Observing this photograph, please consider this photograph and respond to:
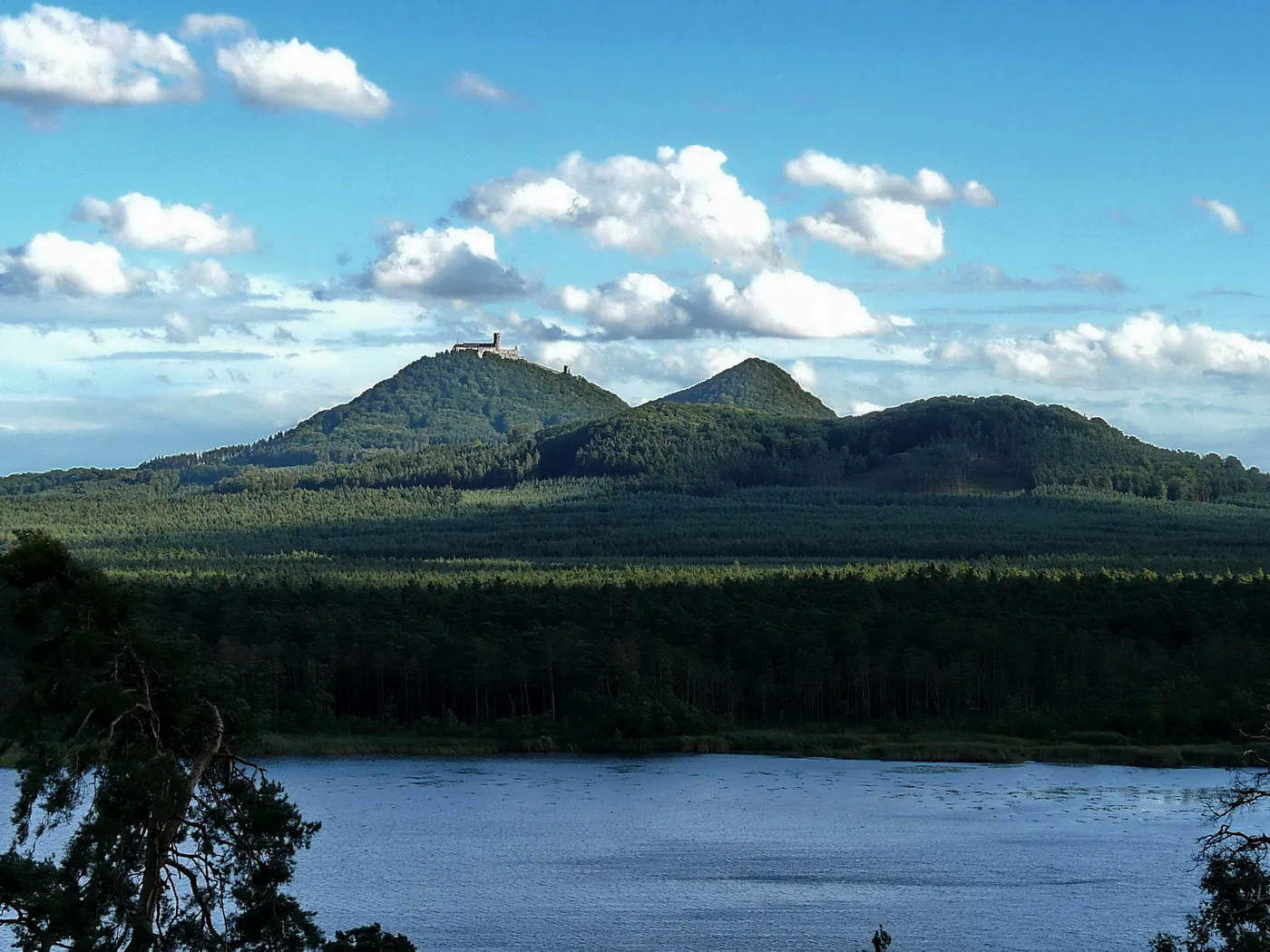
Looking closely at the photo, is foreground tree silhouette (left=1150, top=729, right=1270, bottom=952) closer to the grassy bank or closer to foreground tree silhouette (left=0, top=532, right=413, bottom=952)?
foreground tree silhouette (left=0, top=532, right=413, bottom=952)

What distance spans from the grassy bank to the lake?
3.33m

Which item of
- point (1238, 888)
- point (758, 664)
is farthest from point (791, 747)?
point (1238, 888)

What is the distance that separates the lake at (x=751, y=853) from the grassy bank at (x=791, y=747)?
3.33 m

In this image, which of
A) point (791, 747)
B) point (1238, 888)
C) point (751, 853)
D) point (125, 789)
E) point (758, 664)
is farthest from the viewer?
point (758, 664)

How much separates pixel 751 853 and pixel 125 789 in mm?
42433

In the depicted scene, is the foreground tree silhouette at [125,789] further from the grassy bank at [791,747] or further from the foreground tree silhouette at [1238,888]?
the grassy bank at [791,747]

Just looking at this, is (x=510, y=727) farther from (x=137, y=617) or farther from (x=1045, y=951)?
(x=137, y=617)

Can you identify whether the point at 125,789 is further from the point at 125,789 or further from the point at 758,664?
the point at 758,664

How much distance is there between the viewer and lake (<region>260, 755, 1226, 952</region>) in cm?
5028

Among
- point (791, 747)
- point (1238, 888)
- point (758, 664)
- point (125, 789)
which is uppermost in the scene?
point (125, 789)

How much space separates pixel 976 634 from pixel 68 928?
85.9 meters

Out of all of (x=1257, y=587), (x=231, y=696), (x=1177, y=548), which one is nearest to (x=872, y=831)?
(x=231, y=696)

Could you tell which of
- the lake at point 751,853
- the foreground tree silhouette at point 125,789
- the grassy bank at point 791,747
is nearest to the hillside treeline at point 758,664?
the grassy bank at point 791,747

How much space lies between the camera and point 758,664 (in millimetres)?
105125
